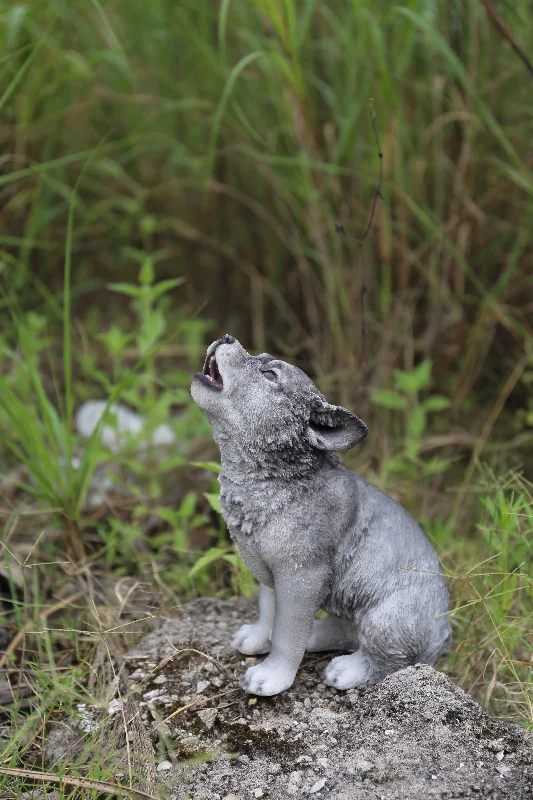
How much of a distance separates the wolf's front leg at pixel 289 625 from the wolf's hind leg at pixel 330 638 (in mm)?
221

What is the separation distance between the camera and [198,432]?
3623 mm

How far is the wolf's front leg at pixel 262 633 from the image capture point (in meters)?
2.18

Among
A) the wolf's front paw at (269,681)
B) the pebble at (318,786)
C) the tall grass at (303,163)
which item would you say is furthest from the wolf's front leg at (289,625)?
the tall grass at (303,163)

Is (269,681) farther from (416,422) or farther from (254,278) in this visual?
(254,278)

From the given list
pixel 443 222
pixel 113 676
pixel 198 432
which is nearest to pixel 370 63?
pixel 443 222

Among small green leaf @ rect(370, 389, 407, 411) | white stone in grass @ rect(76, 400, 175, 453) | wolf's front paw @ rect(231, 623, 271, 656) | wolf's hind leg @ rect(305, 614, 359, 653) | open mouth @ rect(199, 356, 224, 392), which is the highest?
open mouth @ rect(199, 356, 224, 392)

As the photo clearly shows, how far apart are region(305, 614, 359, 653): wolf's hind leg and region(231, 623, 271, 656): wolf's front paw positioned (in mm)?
120

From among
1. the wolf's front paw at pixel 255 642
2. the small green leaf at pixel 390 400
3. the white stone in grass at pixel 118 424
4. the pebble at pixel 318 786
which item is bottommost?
the white stone in grass at pixel 118 424

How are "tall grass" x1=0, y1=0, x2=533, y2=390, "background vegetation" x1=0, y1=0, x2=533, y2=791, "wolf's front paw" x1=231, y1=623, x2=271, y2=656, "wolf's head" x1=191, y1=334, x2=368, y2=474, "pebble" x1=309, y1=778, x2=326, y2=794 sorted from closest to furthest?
"pebble" x1=309, y1=778, x2=326, y2=794 < "wolf's head" x1=191, y1=334, x2=368, y2=474 < "wolf's front paw" x1=231, y1=623, x2=271, y2=656 < "background vegetation" x1=0, y1=0, x2=533, y2=791 < "tall grass" x1=0, y1=0, x2=533, y2=390

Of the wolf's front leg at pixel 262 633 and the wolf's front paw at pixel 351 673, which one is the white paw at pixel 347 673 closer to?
the wolf's front paw at pixel 351 673

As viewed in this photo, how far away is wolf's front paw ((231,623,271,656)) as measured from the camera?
7.16 ft

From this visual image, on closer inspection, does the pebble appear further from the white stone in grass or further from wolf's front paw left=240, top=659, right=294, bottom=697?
the white stone in grass

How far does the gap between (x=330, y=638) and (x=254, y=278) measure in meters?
2.26

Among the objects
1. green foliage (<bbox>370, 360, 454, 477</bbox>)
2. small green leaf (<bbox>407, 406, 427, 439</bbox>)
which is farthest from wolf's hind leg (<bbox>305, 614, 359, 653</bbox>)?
small green leaf (<bbox>407, 406, 427, 439</bbox>)
